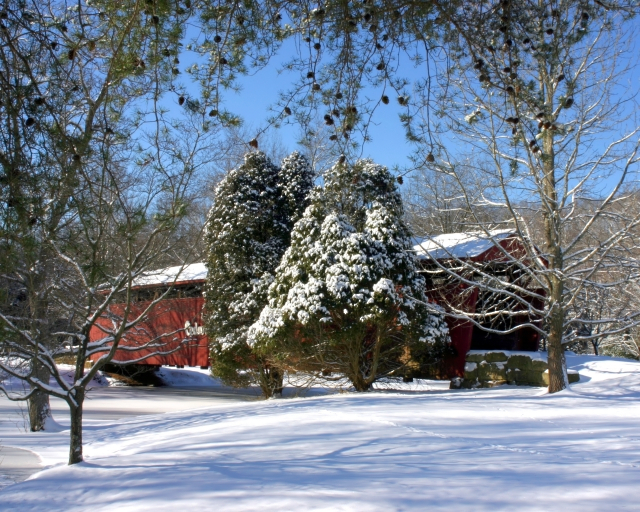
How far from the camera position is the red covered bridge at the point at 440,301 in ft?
41.9

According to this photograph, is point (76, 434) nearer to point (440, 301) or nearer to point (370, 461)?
point (370, 461)

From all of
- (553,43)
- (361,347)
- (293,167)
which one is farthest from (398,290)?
(553,43)

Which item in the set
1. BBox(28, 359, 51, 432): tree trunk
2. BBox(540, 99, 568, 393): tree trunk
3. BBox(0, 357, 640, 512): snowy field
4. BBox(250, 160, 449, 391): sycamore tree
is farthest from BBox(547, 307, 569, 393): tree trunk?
BBox(28, 359, 51, 432): tree trunk

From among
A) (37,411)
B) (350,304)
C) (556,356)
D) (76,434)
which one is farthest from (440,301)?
(76,434)

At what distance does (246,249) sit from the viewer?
15.9 m

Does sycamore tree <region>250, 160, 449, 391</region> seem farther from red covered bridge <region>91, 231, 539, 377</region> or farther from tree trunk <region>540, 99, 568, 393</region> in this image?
tree trunk <region>540, 99, 568, 393</region>

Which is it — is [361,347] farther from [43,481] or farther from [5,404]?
[5,404]

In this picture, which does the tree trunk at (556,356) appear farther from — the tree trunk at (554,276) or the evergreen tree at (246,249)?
the evergreen tree at (246,249)

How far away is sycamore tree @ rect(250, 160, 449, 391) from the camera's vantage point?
1211 cm

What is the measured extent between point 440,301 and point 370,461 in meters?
9.65

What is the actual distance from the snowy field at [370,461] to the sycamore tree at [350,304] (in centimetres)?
245

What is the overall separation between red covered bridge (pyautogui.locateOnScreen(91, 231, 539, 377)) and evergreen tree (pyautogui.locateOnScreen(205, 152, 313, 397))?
3.25ft

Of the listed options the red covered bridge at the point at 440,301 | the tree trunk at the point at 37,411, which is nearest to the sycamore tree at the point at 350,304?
the red covered bridge at the point at 440,301

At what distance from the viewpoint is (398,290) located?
12.6m
